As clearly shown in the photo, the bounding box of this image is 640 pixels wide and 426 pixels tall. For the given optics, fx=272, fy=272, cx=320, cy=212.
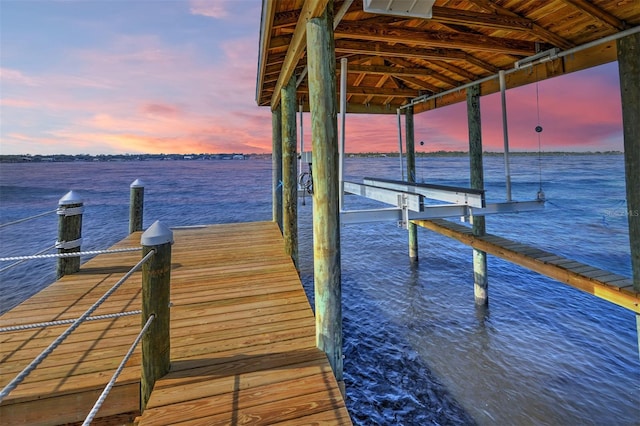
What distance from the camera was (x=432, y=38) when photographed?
3.82 meters

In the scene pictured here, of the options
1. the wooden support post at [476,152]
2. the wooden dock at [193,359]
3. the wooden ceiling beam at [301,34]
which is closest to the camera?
the wooden dock at [193,359]

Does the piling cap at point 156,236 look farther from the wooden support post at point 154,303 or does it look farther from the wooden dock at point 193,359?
the wooden dock at point 193,359

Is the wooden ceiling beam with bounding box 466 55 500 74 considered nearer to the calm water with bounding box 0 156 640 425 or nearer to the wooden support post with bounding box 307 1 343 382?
the wooden support post with bounding box 307 1 343 382

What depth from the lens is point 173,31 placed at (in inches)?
428

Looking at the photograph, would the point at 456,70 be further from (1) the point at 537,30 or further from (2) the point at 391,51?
(2) the point at 391,51

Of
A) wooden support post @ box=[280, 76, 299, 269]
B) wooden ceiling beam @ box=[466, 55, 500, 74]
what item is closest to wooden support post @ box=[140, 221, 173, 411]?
wooden support post @ box=[280, 76, 299, 269]

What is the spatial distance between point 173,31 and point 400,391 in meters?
14.0

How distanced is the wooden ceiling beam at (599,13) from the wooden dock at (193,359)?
15.8 feet

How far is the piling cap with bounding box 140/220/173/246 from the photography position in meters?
2.03

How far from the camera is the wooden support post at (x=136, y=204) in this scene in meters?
6.80

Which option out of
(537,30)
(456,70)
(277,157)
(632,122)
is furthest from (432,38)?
(277,157)

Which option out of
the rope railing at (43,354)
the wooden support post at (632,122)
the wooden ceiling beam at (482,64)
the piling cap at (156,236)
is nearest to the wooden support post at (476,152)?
the wooden ceiling beam at (482,64)

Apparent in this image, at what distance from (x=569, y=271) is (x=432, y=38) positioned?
12.8 feet

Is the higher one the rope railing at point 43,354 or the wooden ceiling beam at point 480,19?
the wooden ceiling beam at point 480,19
